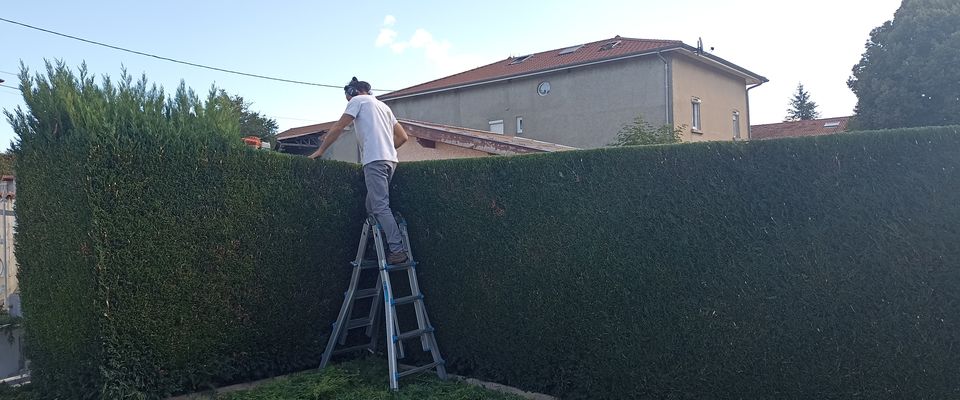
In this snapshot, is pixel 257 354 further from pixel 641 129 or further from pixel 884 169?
pixel 641 129

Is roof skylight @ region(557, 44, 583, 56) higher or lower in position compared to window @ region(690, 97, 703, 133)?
higher

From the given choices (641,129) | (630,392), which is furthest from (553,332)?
(641,129)

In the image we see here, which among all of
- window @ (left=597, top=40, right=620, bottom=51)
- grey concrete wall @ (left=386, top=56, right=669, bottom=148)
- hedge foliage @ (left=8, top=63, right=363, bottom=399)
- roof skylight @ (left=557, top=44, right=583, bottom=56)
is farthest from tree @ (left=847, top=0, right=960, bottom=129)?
hedge foliage @ (left=8, top=63, right=363, bottom=399)

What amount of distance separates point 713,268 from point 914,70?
Result: 17701mm

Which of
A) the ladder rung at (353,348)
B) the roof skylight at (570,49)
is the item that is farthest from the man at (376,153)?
the roof skylight at (570,49)

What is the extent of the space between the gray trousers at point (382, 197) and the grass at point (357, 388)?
1055mm

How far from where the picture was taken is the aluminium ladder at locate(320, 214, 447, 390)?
5.37m

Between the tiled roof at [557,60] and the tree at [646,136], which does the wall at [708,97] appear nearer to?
the tiled roof at [557,60]

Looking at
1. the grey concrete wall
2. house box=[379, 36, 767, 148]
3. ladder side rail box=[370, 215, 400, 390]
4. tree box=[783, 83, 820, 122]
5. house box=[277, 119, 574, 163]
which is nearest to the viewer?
ladder side rail box=[370, 215, 400, 390]

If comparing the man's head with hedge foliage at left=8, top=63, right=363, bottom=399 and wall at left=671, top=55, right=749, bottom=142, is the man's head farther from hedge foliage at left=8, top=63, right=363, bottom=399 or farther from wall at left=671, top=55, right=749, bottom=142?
wall at left=671, top=55, right=749, bottom=142

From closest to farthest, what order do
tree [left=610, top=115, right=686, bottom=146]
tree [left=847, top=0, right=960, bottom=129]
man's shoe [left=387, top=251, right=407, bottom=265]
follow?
man's shoe [left=387, top=251, right=407, bottom=265]
tree [left=610, top=115, right=686, bottom=146]
tree [left=847, top=0, right=960, bottom=129]

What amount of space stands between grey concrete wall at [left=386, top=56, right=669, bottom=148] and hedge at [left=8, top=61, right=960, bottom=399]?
16.5 meters

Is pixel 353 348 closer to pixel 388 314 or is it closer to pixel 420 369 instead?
pixel 420 369

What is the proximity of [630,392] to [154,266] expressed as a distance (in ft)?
11.6
